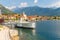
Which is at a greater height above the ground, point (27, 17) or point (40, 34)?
point (27, 17)

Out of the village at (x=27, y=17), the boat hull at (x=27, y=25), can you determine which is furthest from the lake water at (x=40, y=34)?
the village at (x=27, y=17)

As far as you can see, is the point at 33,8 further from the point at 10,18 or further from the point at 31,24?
the point at 31,24

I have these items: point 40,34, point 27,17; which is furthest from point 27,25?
point 27,17

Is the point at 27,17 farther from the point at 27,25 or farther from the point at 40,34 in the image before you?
the point at 40,34

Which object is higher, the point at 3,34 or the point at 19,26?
the point at 3,34

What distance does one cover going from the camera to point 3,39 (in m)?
1.70

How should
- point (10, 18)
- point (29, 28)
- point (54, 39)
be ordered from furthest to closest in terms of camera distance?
point (10, 18), point (29, 28), point (54, 39)

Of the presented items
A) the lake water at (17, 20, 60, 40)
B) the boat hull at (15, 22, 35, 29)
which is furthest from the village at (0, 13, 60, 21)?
the lake water at (17, 20, 60, 40)

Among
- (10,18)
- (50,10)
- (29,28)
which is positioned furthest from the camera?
(50,10)

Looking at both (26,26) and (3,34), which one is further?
(26,26)

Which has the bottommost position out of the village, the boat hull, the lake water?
the lake water

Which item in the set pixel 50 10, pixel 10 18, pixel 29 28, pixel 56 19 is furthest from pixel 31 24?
pixel 50 10

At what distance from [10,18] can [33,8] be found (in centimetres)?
1080

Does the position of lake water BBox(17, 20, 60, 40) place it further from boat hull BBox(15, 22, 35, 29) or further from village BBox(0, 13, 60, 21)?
village BBox(0, 13, 60, 21)
